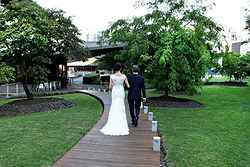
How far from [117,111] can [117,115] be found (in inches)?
4.6

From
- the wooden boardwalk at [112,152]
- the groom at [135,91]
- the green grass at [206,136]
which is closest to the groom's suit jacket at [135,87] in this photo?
the groom at [135,91]

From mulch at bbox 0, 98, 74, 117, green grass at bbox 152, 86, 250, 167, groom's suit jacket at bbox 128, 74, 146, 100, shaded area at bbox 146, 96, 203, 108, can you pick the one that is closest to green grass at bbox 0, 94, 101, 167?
groom's suit jacket at bbox 128, 74, 146, 100

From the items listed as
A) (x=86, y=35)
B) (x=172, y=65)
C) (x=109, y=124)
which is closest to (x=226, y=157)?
(x=109, y=124)

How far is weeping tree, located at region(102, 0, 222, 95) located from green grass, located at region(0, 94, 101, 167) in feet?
14.1

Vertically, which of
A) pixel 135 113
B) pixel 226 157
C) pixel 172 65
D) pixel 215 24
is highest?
pixel 215 24

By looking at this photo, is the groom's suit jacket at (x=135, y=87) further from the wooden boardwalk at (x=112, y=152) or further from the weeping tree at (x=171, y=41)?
the weeping tree at (x=171, y=41)

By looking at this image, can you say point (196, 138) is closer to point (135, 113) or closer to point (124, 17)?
point (135, 113)

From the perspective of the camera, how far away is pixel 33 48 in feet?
48.1

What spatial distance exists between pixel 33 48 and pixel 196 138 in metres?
8.95

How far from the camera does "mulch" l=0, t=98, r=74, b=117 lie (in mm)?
13180

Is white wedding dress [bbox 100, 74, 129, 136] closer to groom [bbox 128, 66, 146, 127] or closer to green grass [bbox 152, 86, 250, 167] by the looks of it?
groom [bbox 128, 66, 146, 127]

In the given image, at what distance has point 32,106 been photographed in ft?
45.3

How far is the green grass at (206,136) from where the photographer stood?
6.59m

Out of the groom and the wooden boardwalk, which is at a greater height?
the groom
